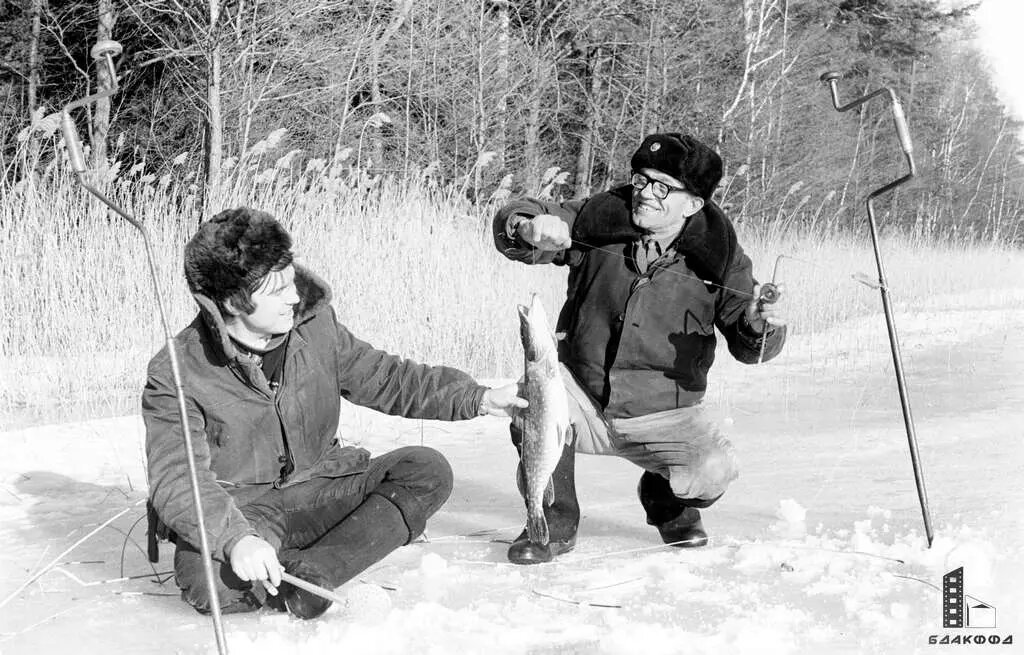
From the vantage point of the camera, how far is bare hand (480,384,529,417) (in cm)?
323

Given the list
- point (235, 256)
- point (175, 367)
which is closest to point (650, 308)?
point (235, 256)

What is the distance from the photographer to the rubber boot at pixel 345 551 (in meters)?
3.02

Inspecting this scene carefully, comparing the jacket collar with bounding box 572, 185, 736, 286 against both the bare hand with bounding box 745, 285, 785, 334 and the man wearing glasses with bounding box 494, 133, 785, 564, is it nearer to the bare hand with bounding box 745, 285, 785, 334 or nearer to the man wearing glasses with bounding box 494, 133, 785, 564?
the man wearing glasses with bounding box 494, 133, 785, 564

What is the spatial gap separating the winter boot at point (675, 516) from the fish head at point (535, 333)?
40.6 inches

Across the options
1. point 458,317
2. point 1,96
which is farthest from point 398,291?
point 1,96

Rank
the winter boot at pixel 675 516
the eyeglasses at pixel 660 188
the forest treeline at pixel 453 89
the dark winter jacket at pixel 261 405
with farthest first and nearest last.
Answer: the forest treeline at pixel 453 89 → the eyeglasses at pixel 660 188 → the winter boot at pixel 675 516 → the dark winter jacket at pixel 261 405

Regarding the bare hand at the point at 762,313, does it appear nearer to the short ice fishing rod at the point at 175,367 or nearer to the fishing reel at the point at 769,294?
the fishing reel at the point at 769,294

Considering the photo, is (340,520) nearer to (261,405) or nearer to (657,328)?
(261,405)

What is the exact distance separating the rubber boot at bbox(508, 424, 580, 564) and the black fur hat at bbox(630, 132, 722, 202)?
3.15 ft

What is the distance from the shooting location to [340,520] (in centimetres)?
340

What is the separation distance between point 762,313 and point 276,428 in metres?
1.52

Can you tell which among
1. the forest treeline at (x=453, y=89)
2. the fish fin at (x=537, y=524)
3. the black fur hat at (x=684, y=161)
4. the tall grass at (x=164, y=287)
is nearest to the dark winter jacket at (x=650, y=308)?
the black fur hat at (x=684, y=161)

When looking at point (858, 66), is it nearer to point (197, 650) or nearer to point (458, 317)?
point (458, 317)

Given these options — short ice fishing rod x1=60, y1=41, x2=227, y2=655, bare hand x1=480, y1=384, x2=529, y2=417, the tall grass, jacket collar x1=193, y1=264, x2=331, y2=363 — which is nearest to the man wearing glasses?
bare hand x1=480, y1=384, x2=529, y2=417
